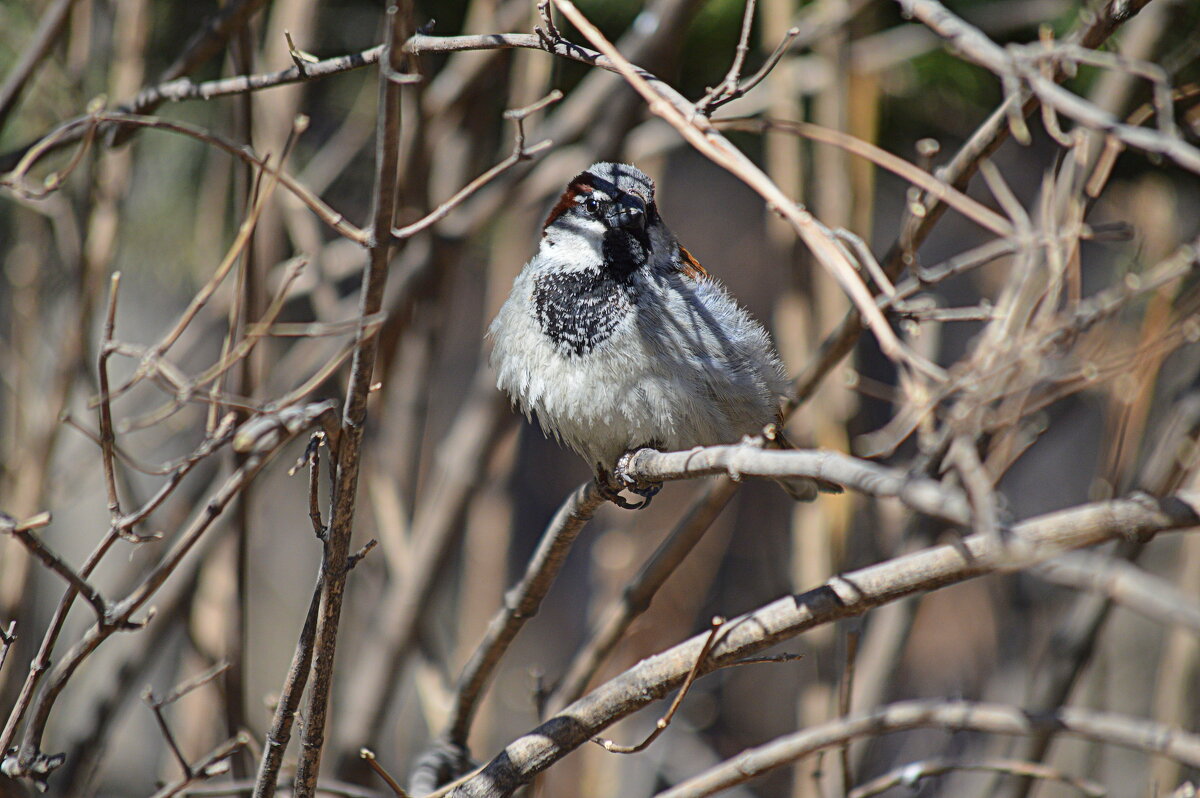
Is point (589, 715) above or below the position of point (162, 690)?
below

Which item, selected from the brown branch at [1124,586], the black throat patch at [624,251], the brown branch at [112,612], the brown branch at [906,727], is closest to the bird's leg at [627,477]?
the black throat patch at [624,251]

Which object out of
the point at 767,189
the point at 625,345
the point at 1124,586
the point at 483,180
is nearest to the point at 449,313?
the point at 625,345

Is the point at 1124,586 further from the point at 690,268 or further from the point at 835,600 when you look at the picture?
the point at 690,268

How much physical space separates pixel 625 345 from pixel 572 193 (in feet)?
2.08

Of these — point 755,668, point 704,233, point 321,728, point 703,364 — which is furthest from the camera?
point 704,233

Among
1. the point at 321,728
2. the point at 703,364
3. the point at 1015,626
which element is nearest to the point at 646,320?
the point at 703,364

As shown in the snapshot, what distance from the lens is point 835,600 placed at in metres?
1.71

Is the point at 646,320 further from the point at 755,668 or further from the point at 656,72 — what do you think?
the point at 755,668

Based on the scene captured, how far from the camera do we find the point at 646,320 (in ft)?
9.11

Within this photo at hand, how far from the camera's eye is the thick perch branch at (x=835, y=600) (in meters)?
1.20

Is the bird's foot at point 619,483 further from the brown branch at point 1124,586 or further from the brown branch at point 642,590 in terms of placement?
the brown branch at point 1124,586

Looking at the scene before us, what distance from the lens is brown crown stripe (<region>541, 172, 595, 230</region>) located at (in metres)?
3.05

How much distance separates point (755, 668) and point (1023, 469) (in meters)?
2.55

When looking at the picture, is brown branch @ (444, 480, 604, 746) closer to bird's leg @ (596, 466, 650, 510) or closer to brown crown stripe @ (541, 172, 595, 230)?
bird's leg @ (596, 466, 650, 510)
